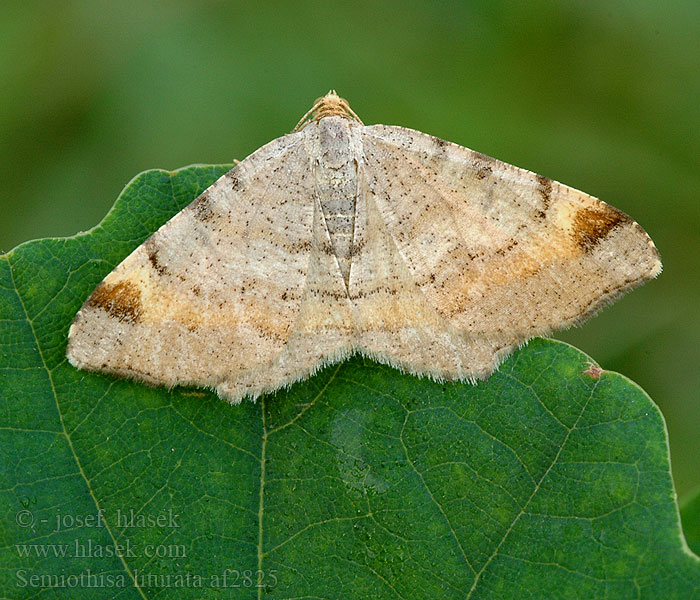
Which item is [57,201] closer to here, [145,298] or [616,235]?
[145,298]

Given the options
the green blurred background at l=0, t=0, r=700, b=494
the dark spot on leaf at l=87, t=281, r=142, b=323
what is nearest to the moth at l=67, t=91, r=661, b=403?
the dark spot on leaf at l=87, t=281, r=142, b=323

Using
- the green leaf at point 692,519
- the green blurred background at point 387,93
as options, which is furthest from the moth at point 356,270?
the green blurred background at point 387,93

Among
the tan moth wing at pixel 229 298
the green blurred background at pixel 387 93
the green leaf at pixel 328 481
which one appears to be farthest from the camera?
the green blurred background at pixel 387 93

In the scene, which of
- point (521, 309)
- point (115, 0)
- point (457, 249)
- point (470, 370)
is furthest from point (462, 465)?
point (115, 0)

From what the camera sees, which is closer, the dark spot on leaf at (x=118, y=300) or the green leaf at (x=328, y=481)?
the green leaf at (x=328, y=481)

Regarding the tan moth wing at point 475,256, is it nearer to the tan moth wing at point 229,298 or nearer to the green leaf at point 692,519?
the tan moth wing at point 229,298

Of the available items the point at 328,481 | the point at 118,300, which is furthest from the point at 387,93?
the point at 328,481

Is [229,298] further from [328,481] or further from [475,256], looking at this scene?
[475,256]
